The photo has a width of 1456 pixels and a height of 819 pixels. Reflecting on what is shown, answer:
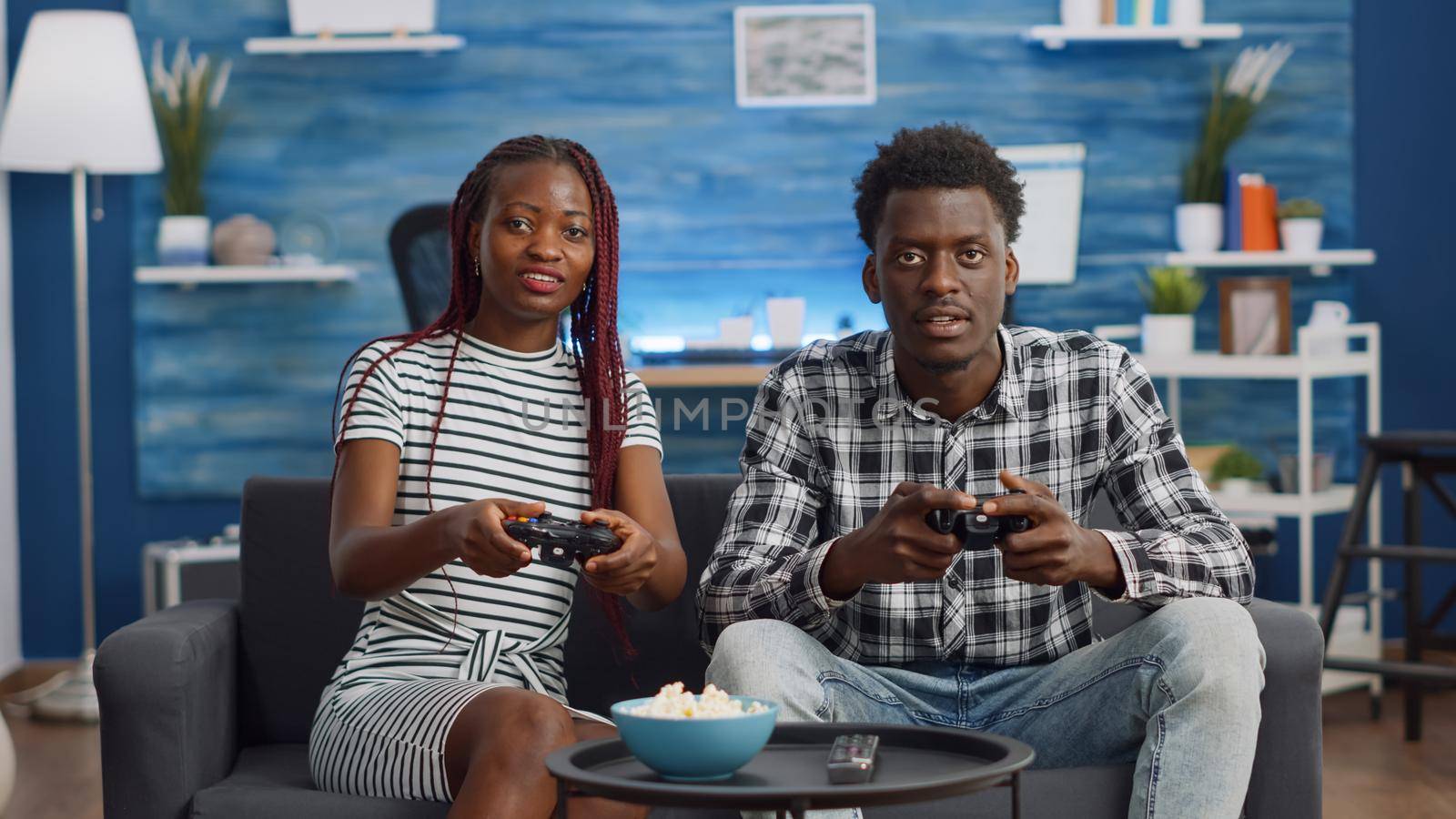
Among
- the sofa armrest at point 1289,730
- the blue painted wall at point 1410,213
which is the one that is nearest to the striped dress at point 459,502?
the sofa armrest at point 1289,730

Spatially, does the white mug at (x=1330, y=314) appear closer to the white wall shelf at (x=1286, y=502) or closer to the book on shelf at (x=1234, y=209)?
the book on shelf at (x=1234, y=209)

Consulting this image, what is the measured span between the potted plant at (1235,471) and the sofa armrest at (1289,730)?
215cm

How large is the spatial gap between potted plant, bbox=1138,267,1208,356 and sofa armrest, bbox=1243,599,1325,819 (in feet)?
7.54

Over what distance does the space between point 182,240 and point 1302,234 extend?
313cm

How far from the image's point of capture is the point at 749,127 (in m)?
4.33

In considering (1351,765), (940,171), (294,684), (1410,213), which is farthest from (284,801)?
(1410,213)

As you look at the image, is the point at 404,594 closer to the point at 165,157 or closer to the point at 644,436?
the point at 644,436

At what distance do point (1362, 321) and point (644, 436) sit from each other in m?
3.01

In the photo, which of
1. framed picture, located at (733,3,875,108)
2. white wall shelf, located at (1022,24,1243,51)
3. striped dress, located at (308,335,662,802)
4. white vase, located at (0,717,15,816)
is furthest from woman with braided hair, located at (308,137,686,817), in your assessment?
white wall shelf, located at (1022,24,1243,51)

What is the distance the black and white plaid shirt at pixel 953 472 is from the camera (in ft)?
6.07

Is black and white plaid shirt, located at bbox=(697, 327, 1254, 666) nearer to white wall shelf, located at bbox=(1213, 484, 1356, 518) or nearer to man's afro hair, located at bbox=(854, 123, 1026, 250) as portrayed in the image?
man's afro hair, located at bbox=(854, 123, 1026, 250)

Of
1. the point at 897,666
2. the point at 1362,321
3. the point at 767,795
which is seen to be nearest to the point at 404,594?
the point at 897,666

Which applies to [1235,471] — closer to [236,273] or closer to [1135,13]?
[1135,13]

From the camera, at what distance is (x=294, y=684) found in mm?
2115
